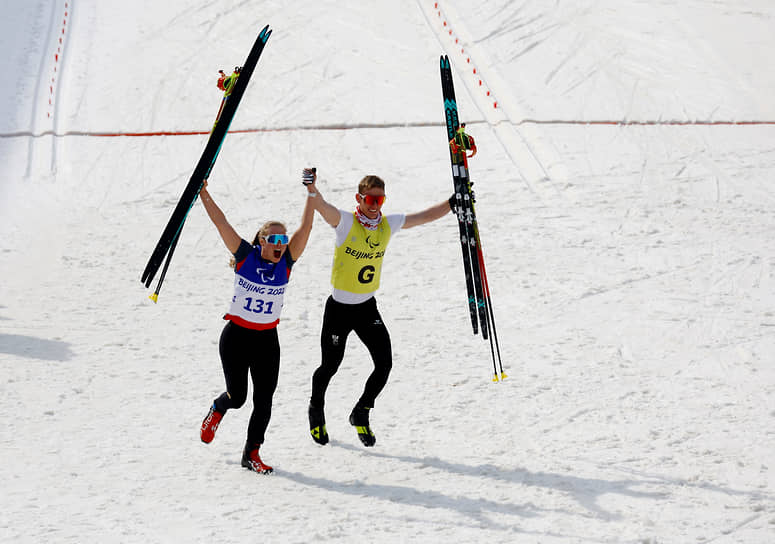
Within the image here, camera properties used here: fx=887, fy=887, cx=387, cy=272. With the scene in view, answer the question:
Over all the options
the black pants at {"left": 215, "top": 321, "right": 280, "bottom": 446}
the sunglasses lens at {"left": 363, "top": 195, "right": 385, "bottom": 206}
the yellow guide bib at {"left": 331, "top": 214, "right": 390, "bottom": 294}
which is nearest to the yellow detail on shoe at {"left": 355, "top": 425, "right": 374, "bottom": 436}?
the black pants at {"left": 215, "top": 321, "right": 280, "bottom": 446}

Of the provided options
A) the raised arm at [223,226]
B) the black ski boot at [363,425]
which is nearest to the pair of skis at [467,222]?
the black ski boot at [363,425]

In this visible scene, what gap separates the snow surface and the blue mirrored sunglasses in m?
1.71

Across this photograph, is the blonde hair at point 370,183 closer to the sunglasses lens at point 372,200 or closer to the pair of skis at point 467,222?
the sunglasses lens at point 372,200

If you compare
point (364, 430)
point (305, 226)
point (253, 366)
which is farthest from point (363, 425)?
point (305, 226)

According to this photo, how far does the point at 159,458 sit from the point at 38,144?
9.50m

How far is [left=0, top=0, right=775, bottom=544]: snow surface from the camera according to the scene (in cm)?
612

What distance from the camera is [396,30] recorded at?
18.1 metres

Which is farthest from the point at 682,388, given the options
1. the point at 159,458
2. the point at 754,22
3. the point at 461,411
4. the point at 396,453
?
the point at 754,22

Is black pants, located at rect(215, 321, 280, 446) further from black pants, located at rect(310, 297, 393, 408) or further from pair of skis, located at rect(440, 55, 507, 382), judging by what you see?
pair of skis, located at rect(440, 55, 507, 382)

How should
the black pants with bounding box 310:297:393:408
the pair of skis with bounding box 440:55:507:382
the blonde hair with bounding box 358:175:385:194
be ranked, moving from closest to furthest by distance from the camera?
the blonde hair with bounding box 358:175:385:194 < the black pants with bounding box 310:297:393:408 < the pair of skis with bounding box 440:55:507:382

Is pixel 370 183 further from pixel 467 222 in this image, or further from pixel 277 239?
pixel 467 222

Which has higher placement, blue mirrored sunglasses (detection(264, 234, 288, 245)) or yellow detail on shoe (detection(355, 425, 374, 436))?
blue mirrored sunglasses (detection(264, 234, 288, 245))

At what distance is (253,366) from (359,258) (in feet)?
3.71

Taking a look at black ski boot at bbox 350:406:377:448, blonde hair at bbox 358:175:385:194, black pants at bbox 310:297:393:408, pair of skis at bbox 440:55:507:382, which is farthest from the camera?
pair of skis at bbox 440:55:507:382
